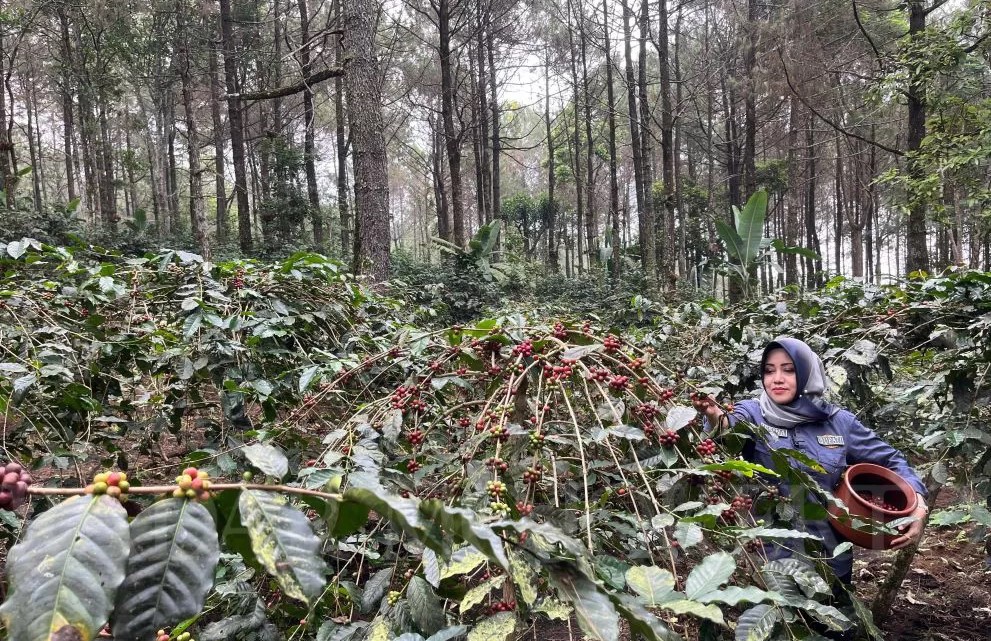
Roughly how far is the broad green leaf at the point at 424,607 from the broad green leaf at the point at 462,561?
77mm

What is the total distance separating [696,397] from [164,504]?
1.23m

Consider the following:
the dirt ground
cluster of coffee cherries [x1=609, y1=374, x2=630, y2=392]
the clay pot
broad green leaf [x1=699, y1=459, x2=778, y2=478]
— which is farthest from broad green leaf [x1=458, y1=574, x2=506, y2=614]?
the dirt ground

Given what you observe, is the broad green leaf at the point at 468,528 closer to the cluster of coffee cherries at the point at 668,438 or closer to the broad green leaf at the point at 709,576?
the broad green leaf at the point at 709,576

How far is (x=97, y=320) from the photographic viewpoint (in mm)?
2396

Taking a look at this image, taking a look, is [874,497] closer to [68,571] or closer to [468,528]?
[468,528]

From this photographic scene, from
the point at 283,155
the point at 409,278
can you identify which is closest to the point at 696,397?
the point at 409,278

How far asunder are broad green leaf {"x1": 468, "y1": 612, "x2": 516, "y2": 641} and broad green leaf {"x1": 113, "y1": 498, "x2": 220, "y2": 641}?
472 mm

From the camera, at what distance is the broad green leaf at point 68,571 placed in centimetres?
46

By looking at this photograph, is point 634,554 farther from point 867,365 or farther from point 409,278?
point 409,278

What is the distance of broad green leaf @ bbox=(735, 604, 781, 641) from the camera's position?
2.87 ft

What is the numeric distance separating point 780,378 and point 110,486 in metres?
2.42

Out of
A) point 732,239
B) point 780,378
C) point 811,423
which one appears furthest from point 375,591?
point 732,239

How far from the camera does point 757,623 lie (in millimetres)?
898

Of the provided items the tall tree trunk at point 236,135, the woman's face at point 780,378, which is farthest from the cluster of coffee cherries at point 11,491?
the tall tree trunk at point 236,135
